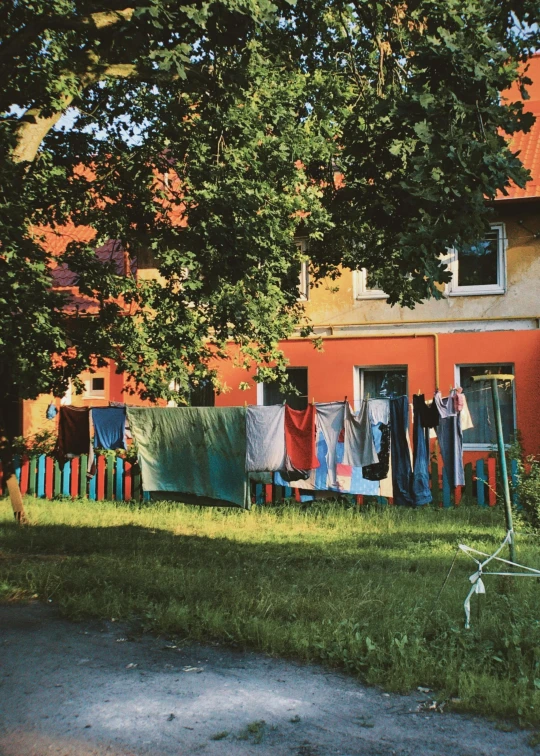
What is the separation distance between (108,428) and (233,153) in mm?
6442

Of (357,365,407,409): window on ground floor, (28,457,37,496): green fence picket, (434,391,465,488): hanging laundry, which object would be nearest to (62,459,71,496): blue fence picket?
(28,457,37,496): green fence picket

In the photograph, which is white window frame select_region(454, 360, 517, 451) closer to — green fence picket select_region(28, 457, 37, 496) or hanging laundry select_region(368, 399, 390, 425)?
hanging laundry select_region(368, 399, 390, 425)

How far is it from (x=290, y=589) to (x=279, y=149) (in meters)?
5.39

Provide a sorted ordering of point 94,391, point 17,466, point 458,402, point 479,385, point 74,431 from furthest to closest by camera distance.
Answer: point 94,391 → point 479,385 → point 17,466 → point 74,431 → point 458,402

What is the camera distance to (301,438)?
12.3 meters

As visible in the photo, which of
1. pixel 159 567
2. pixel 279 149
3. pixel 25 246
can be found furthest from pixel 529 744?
pixel 279 149

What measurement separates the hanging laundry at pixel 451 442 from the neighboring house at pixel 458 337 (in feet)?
11.5

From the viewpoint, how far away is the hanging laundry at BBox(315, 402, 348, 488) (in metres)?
12.3

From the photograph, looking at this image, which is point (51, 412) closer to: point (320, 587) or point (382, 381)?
point (382, 381)

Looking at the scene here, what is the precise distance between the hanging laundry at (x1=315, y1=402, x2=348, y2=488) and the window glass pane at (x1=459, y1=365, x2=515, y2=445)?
14.6 ft

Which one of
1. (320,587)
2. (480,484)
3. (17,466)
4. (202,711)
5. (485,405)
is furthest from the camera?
(17,466)

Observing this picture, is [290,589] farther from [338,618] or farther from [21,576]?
[21,576]

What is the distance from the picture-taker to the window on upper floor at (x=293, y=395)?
56.6 feet

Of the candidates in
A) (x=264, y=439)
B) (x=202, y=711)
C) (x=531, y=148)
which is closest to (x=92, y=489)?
(x=264, y=439)
